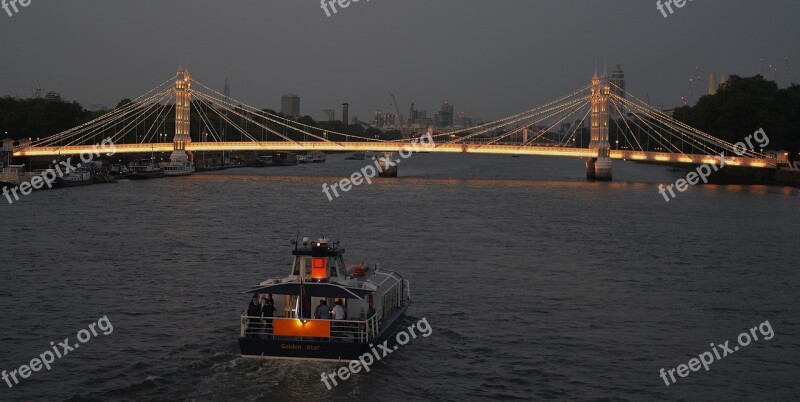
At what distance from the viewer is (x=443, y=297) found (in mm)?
24953

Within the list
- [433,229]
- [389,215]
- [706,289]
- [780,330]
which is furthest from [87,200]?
[780,330]

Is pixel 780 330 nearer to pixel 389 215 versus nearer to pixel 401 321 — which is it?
pixel 401 321

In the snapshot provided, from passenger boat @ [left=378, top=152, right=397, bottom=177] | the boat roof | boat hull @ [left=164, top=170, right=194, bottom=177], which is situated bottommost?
the boat roof

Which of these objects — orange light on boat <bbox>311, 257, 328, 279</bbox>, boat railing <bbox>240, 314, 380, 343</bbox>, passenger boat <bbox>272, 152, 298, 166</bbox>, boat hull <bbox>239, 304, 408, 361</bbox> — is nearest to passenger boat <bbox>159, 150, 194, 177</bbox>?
passenger boat <bbox>272, 152, 298, 166</bbox>

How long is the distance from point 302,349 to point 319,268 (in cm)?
160

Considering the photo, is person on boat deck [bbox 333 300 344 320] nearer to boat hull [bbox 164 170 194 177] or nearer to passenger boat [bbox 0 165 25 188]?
passenger boat [bbox 0 165 25 188]

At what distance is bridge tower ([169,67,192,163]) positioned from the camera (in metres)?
92.8

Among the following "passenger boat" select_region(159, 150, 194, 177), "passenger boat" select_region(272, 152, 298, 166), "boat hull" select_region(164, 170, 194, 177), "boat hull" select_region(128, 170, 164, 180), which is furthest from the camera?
Answer: "passenger boat" select_region(272, 152, 298, 166)

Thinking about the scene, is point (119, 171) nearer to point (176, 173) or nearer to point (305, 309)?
point (176, 173)

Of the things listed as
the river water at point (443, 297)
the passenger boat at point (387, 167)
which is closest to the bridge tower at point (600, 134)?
the passenger boat at point (387, 167)

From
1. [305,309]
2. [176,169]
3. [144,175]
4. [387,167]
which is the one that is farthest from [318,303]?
[176,169]

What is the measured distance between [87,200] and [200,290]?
31.8m

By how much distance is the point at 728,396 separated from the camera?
1747cm

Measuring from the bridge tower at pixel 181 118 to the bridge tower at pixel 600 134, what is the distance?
A: 34.6 metres
